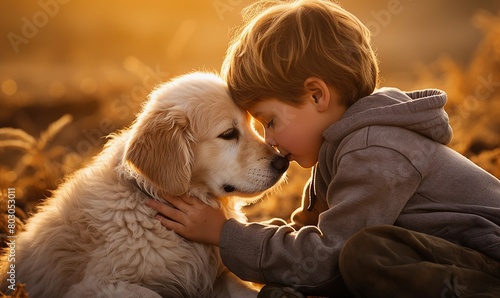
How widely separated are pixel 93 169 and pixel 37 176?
1.62 m

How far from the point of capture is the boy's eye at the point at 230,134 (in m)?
3.38

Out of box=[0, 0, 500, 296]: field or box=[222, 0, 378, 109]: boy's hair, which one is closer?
box=[222, 0, 378, 109]: boy's hair

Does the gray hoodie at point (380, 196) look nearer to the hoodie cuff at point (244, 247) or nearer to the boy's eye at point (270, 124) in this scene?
the hoodie cuff at point (244, 247)

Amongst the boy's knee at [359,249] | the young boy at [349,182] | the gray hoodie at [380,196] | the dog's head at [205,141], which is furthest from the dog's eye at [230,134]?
the boy's knee at [359,249]

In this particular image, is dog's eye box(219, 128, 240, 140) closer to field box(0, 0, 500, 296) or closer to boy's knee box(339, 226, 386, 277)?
boy's knee box(339, 226, 386, 277)

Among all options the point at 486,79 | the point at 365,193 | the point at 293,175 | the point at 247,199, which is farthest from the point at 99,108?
the point at 365,193

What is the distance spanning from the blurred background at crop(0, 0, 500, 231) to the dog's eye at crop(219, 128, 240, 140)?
26.3 inches

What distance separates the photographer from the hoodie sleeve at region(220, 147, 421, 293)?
9.32 feet

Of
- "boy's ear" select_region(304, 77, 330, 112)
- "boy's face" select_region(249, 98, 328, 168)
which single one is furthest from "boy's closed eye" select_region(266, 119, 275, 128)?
"boy's ear" select_region(304, 77, 330, 112)

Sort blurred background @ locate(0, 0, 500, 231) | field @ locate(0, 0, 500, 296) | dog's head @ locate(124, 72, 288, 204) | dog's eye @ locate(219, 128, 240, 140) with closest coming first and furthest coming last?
1. dog's head @ locate(124, 72, 288, 204)
2. dog's eye @ locate(219, 128, 240, 140)
3. field @ locate(0, 0, 500, 296)
4. blurred background @ locate(0, 0, 500, 231)

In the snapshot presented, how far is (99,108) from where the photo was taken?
28.0 feet

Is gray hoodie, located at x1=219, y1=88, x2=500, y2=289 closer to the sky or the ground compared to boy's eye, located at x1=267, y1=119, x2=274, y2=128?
closer to the ground

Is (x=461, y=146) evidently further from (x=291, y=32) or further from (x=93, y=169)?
(x=93, y=169)

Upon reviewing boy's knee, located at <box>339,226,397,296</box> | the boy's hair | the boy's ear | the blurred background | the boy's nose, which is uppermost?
the boy's hair
